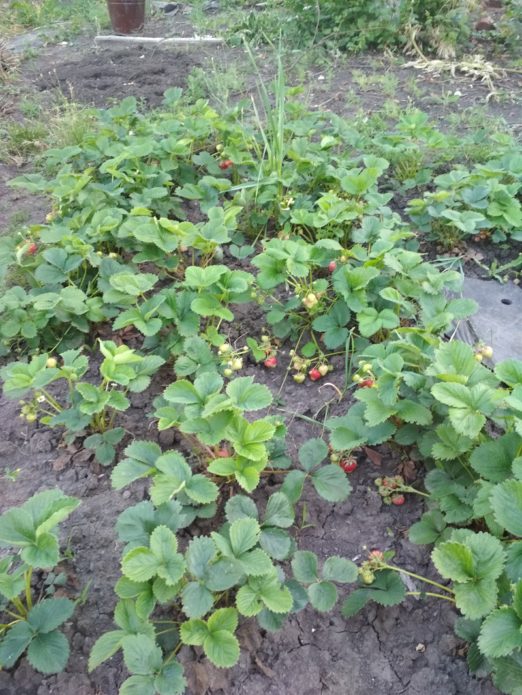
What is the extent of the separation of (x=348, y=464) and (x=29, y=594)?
96cm

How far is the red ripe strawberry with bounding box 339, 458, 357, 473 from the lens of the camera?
1.90 m

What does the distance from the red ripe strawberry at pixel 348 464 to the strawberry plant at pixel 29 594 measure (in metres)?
0.82

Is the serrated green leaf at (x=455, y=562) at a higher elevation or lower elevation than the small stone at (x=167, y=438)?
higher

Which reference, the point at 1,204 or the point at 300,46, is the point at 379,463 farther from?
the point at 300,46

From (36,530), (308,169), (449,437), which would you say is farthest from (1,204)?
(449,437)

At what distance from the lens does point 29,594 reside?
154 centimetres

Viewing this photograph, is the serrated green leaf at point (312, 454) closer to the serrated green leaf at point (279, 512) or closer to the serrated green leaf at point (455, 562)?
the serrated green leaf at point (279, 512)

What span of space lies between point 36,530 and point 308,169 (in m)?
2.11

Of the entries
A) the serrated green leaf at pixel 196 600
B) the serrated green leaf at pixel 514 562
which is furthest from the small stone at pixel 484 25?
the serrated green leaf at pixel 196 600

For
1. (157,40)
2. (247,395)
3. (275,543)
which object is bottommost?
(275,543)

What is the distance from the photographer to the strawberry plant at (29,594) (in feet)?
4.59

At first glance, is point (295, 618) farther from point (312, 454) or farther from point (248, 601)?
point (312, 454)

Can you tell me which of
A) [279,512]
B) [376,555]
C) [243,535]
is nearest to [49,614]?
[243,535]

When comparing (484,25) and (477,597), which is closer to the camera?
(477,597)
